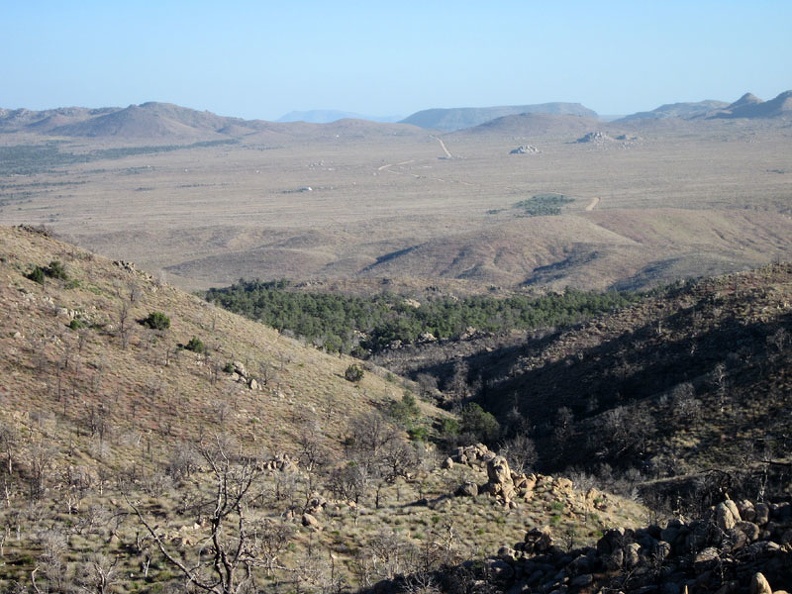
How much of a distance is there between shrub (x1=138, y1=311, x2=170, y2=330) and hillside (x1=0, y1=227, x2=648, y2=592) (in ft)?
0.17

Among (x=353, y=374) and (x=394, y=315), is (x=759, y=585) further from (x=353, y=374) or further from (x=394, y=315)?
(x=394, y=315)

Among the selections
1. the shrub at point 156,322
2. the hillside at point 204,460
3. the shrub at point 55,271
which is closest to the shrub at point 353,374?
the hillside at point 204,460

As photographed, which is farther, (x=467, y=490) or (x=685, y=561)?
(x=467, y=490)

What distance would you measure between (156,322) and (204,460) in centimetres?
1047

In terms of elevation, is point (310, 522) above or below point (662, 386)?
above

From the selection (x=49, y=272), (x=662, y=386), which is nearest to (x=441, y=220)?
(x=662, y=386)

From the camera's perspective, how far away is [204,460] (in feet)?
60.3

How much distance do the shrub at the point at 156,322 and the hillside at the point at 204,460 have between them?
0.05 metres

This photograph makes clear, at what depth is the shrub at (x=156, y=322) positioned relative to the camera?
27.5m

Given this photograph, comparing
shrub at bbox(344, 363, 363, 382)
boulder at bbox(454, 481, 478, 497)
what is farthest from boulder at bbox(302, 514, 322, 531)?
shrub at bbox(344, 363, 363, 382)

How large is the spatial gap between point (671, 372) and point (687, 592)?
2140cm

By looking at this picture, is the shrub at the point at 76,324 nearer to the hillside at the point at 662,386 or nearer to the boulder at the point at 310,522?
the boulder at the point at 310,522

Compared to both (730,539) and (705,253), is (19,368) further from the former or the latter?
(705,253)

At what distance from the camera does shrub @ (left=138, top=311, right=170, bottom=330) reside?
27.5 metres
